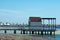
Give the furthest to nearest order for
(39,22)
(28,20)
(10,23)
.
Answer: (10,23) < (28,20) < (39,22)

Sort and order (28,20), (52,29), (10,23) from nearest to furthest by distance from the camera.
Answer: (52,29) → (28,20) → (10,23)

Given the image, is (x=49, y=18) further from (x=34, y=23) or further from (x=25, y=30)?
(x=34, y=23)

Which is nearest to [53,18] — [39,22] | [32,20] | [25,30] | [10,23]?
[25,30]

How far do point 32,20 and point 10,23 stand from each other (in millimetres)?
38551

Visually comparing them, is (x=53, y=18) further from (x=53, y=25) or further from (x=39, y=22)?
(x=39, y=22)

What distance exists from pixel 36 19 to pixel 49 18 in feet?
95.0

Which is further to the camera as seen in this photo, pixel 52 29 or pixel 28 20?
pixel 28 20

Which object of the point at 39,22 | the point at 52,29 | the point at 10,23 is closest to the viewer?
the point at 52,29

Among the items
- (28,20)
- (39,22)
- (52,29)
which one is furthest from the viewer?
(28,20)

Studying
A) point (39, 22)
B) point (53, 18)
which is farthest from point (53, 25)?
point (39, 22)

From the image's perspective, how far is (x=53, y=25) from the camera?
8844 cm

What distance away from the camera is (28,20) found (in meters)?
122

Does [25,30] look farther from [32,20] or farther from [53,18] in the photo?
[32,20]

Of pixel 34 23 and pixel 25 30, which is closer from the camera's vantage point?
pixel 25 30
